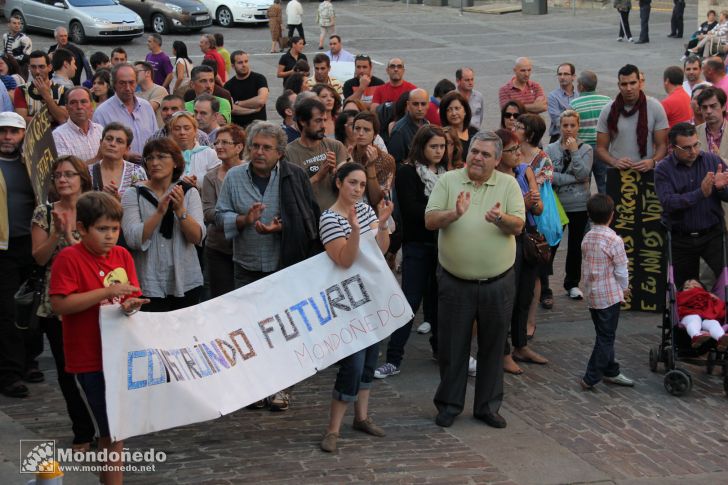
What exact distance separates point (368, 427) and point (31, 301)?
7.96 ft

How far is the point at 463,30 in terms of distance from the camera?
36656mm

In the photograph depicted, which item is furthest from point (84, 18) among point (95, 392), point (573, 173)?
point (95, 392)

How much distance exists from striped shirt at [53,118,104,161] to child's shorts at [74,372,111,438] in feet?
12.3

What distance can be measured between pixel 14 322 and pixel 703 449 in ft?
16.4

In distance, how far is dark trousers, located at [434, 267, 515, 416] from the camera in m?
8.20

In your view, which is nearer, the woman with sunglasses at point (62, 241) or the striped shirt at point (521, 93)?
the woman with sunglasses at point (62, 241)

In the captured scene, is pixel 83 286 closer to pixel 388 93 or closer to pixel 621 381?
pixel 621 381

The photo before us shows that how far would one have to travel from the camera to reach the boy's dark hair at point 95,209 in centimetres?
650

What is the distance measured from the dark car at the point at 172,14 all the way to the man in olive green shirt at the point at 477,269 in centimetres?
2805

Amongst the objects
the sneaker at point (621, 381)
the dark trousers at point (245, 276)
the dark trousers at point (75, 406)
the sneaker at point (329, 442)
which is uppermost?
the dark trousers at point (245, 276)

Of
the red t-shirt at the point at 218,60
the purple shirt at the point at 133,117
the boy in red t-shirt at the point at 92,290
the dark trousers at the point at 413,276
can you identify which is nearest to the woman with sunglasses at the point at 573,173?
the dark trousers at the point at 413,276

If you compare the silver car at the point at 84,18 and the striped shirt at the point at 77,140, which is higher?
the striped shirt at the point at 77,140

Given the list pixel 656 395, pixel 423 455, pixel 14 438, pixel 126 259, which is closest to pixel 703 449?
pixel 656 395

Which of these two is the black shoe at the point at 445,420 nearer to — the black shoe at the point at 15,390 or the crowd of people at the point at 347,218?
the crowd of people at the point at 347,218
